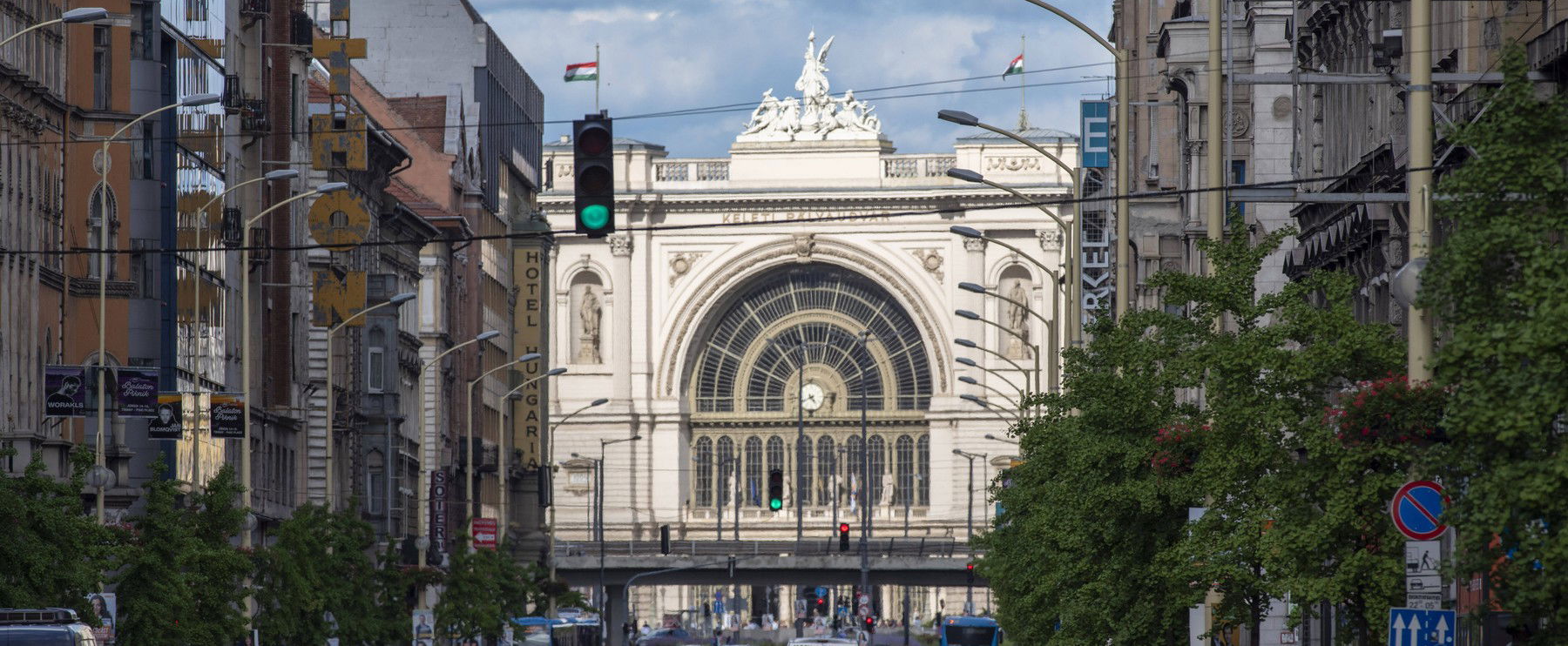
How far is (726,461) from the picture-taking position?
165000 mm

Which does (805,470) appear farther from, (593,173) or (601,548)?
(593,173)

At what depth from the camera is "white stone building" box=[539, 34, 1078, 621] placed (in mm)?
161250

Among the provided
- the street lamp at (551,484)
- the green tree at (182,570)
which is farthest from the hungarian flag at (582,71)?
the green tree at (182,570)

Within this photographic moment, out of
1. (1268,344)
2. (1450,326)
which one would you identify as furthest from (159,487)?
(1450,326)

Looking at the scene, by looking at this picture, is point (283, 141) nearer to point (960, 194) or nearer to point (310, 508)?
point (310, 508)

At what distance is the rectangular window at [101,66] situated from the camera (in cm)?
5988

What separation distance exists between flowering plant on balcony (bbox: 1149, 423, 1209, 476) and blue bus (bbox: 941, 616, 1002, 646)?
5678 centimetres

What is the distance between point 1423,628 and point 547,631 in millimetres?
73440

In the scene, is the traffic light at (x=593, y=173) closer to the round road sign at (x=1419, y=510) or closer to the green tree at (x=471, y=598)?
the round road sign at (x=1419, y=510)

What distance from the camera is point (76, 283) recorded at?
58.7 meters

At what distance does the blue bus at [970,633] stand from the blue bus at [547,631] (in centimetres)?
1282

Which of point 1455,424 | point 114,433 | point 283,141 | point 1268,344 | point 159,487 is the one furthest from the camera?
point 283,141

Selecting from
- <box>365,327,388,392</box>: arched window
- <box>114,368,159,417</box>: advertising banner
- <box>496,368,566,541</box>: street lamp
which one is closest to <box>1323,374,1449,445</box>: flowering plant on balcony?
<box>114,368,159,417</box>: advertising banner

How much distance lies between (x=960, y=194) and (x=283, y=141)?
3160 inches
